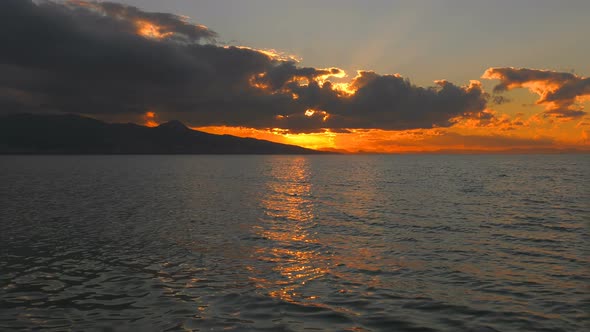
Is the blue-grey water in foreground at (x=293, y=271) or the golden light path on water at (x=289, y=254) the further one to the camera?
the golden light path on water at (x=289, y=254)

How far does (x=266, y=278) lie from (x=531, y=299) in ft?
38.8

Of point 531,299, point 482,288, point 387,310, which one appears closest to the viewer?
point 387,310

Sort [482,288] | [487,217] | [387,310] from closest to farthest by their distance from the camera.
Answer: [387,310] < [482,288] < [487,217]

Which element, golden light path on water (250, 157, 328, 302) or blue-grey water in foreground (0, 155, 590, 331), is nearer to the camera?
blue-grey water in foreground (0, 155, 590, 331)

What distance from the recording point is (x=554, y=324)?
15117mm

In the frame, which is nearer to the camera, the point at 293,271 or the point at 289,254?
the point at 293,271

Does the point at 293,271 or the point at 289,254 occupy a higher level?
the point at 293,271

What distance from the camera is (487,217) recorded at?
42.8 m

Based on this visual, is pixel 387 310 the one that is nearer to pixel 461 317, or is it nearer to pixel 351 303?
pixel 351 303

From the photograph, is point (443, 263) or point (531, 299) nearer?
point (531, 299)

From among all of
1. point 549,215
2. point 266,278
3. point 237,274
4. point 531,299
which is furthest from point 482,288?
point 549,215

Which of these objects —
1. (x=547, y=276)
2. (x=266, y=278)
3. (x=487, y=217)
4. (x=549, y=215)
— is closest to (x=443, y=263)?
(x=547, y=276)

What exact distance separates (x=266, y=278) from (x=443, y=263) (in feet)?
33.9

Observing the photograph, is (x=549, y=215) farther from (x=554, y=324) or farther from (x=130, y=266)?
(x=130, y=266)
